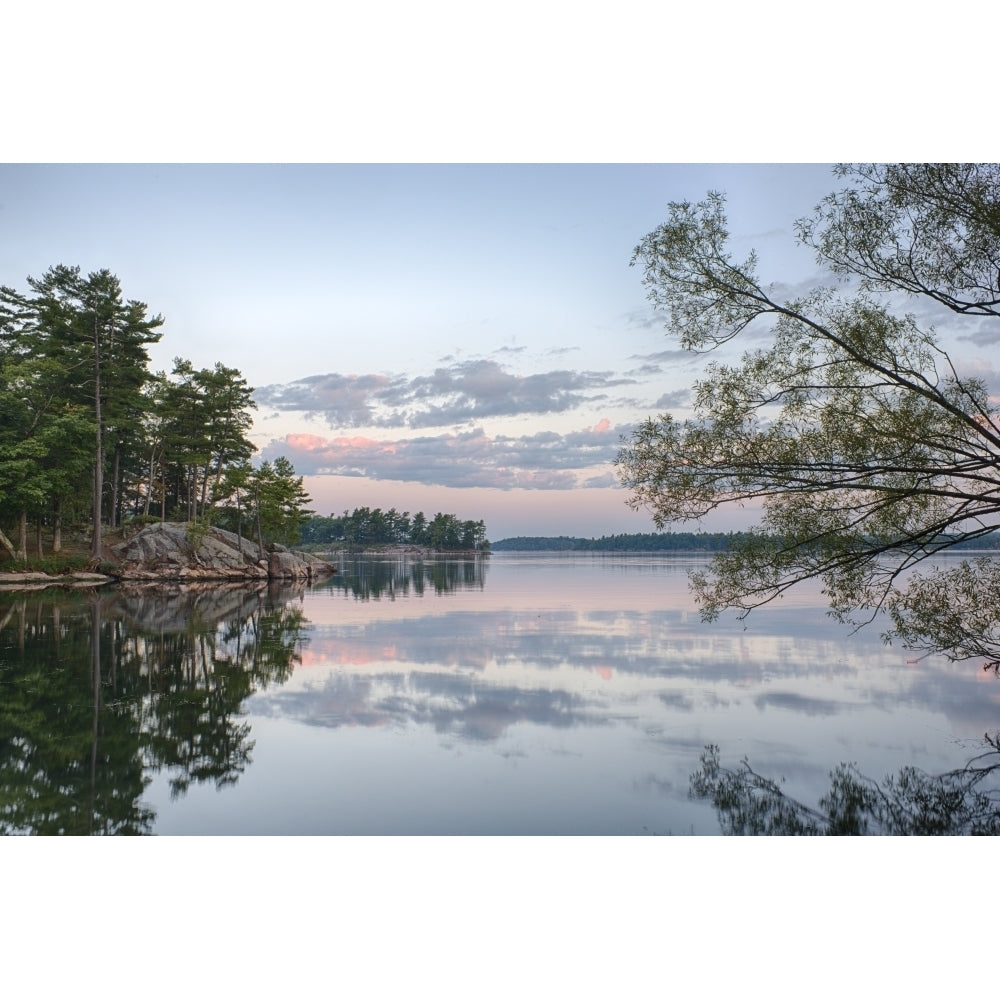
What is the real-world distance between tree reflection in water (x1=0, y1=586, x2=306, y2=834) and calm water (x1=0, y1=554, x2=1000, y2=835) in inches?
2.0

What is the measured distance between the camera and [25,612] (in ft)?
79.4

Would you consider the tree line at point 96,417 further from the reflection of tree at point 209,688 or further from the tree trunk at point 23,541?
the reflection of tree at point 209,688

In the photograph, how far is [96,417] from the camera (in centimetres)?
3972

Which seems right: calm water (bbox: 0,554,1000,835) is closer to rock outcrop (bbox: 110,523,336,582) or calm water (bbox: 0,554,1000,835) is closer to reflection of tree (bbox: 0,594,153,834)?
reflection of tree (bbox: 0,594,153,834)

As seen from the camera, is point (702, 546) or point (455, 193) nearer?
point (455, 193)

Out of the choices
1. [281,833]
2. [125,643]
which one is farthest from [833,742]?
[125,643]

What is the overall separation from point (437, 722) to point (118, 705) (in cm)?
547

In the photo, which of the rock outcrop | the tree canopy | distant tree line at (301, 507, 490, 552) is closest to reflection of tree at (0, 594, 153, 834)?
the tree canopy

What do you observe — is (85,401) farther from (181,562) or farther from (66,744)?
(66,744)

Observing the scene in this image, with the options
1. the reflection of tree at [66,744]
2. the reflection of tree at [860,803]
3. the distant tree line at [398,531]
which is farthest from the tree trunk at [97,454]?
the distant tree line at [398,531]

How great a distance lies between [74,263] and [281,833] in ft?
140

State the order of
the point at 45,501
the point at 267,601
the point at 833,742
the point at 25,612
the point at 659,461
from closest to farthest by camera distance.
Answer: the point at 833,742 < the point at 659,461 < the point at 25,612 < the point at 267,601 < the point at 45,501

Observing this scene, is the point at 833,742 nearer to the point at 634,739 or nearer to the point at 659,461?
the point at 634,739

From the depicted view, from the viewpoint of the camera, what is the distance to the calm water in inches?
311
